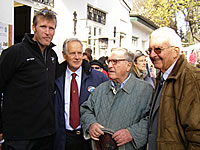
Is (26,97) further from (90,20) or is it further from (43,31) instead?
(90,20)

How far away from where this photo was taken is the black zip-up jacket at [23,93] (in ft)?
7.63

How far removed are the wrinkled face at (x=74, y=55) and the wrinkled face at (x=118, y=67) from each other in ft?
1.69

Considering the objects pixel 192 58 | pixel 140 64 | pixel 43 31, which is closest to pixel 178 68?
pixel 43 31

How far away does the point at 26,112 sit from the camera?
236cm

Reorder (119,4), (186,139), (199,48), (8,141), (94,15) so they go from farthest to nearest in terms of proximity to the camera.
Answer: (199,48) → (119,4) → (94,15) → (8,141) → (186,139)

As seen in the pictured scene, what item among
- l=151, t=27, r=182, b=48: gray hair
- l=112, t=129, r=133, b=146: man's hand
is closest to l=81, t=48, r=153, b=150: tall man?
l=112, t=129, r=133, b=146: man's hand

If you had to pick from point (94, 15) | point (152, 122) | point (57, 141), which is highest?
point (94, 15)

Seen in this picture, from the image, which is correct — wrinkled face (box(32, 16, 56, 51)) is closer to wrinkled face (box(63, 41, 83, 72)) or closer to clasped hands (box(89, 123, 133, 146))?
wrinkled face (box(63, 41, 83, 72))

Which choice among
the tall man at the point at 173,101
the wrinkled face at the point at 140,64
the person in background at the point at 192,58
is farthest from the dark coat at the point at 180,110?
the person in background at the point at 192,58

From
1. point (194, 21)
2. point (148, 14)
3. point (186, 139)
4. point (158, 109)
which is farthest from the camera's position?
point (148, 14)

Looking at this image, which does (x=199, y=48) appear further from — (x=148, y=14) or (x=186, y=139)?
(x=148, y=14)

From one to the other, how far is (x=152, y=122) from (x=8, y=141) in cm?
157

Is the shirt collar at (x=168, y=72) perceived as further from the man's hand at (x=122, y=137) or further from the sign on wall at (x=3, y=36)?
the sign on wall at (x=3, y=36)

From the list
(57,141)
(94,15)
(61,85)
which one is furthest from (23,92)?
(94,15)
